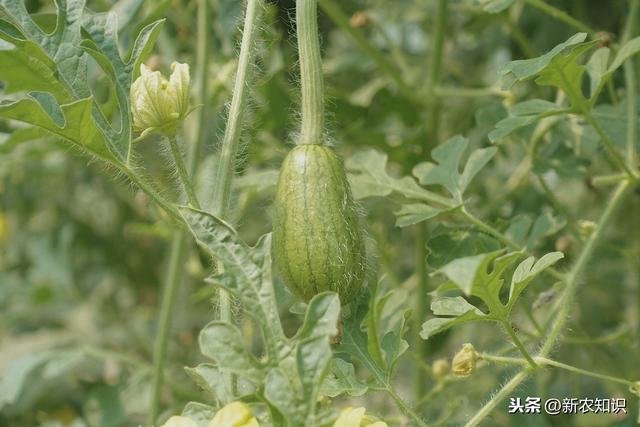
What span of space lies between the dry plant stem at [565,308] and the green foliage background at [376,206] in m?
0.06

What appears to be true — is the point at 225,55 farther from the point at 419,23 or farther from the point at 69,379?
the point at 69,379

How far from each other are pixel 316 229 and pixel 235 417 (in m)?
0.31

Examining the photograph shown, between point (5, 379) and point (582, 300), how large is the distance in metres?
1.61

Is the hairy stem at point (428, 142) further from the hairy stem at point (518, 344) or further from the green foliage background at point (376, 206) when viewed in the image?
the hairy stem at point (518, 344)

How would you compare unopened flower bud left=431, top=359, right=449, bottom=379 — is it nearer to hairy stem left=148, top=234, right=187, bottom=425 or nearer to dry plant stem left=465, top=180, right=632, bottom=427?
dry plant stem left=465, top=180, right=632, bottom=427

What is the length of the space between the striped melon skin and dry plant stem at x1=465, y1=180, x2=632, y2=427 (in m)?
0.26

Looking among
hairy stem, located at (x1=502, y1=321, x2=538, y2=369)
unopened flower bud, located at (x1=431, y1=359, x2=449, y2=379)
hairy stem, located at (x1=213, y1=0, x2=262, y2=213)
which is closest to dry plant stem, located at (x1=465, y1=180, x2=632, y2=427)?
hairy stem, located at (x1=502, y1=321, x2=538, y2=369)

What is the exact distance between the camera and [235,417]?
99 cm

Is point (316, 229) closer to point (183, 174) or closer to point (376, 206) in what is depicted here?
point (183, 174)

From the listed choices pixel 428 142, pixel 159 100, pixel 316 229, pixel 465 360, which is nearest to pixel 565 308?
pixel 465 360

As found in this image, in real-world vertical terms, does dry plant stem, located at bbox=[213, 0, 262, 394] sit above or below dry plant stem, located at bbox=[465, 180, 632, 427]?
above

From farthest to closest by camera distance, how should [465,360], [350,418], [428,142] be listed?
[428,142]
[465,360]
[350,418]

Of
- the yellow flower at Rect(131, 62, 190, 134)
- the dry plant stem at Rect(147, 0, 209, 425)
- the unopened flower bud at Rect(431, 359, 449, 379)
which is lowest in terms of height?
the unopened flower bud at Rect(431, 359, 449, 379)

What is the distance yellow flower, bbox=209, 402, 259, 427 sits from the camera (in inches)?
38.6
